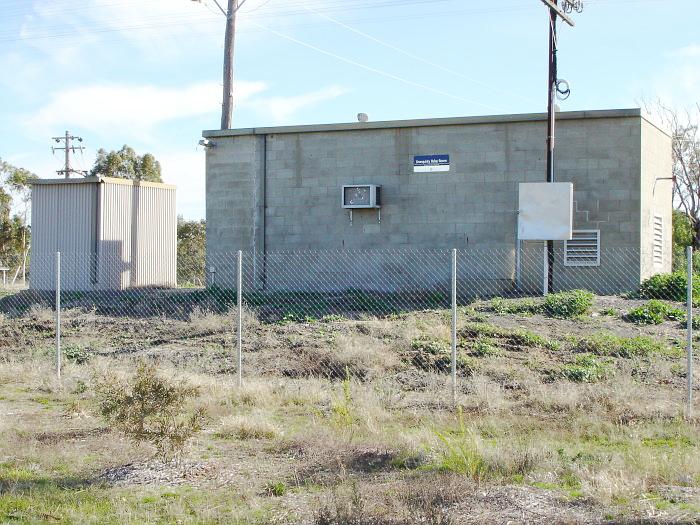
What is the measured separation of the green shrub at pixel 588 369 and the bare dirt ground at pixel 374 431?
0.13 feet

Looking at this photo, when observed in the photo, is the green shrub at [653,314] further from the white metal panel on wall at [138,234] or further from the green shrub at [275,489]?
the white metal panel on wall at [138,234]

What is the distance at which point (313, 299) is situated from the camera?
1991cm

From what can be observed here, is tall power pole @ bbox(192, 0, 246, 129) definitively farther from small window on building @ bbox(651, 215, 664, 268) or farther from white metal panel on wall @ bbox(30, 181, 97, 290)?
small window on building @ bbox(651, 215, 664, 268)

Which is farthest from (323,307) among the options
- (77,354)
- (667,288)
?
(667,288)

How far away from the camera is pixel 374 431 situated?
838cm

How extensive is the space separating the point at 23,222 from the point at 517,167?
32.5 m

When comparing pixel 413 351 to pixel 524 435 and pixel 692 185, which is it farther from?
pixel 692 185

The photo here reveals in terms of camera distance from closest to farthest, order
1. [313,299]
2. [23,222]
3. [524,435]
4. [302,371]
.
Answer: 1. [524,435]
2. [302,371]
3. [313,299]
4. [23,222]

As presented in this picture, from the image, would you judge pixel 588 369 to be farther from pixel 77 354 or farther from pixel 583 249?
pixel 583 249

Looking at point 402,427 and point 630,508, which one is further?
point 402,427

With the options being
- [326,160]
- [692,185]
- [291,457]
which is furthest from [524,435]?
[692,185]

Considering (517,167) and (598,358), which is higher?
(517,167)

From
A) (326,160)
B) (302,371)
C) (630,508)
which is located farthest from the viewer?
(326,160)

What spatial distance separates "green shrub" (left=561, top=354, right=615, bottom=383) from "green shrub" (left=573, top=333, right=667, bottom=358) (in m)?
0.42
